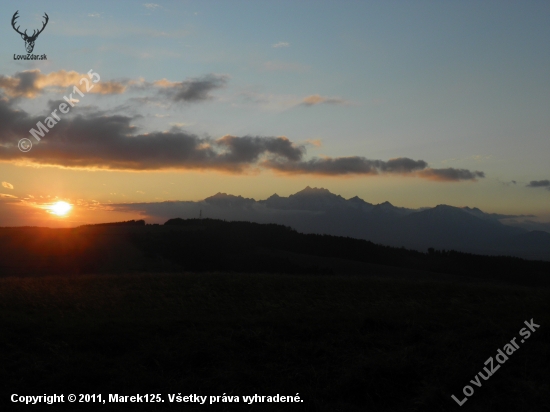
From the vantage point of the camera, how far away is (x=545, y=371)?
32.6 ft

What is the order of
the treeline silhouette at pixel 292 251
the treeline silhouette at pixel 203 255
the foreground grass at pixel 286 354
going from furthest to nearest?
1. the treeline silhouette at pixel 292 251
2. the treeline silhouette at pixel 203 255
3. the foreground grass at pixel 286 354

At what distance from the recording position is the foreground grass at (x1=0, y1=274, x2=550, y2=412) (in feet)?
30.9

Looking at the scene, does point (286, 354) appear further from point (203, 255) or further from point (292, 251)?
point (292, 251)

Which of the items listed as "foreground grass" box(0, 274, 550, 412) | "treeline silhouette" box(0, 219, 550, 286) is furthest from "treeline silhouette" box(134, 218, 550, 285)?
"foreground grass" box(0, 274, 550, 412)

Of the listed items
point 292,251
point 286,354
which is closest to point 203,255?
point 292,251

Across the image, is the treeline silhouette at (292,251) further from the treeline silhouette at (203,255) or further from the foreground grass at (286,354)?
the foreground grass at (286,354)

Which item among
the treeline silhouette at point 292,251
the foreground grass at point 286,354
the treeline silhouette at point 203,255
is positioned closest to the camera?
the foreground grass at point 286,354

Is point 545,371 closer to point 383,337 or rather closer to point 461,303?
point 383,337

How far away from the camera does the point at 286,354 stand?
11375 millimetres

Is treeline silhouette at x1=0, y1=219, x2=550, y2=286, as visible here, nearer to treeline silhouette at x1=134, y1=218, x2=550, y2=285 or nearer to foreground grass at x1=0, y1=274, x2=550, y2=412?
treeline silhouette at x1=134, y1=218, x2=550, y2=285

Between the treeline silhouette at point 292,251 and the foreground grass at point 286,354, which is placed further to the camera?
the treeline silhouette at point 292,251

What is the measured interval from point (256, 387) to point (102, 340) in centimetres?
517

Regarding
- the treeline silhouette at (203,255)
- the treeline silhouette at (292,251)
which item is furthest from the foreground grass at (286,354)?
the treeline silhouette at (292,251)

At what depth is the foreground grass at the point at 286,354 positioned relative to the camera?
9.41 m
